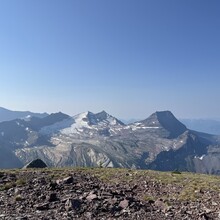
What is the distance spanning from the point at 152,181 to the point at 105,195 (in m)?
8.38

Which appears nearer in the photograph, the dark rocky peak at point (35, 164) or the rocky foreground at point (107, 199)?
the rocky foreground at point (107, 199)

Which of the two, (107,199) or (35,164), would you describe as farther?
(35,164)

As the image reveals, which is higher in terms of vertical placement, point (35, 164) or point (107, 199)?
point (107, 199)

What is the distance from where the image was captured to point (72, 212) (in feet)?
66.4

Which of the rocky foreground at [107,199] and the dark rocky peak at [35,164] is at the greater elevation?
the rocky foreground at [107,199]

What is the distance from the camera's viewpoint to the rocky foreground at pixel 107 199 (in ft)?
67.7

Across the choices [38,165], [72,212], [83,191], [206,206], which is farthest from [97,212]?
[38,165]

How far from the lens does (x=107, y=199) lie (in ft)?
76.5

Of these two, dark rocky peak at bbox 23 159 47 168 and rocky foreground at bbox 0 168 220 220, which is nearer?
rocky foreground at bbox 0 168 220 220

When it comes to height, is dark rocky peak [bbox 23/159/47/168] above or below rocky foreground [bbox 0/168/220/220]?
below

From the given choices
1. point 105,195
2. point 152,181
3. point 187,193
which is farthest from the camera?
point 152,181

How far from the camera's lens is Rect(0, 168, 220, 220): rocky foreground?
67.7 feet

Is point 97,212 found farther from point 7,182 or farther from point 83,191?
point 7,182

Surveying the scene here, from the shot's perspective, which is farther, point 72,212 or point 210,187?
point 210,187
